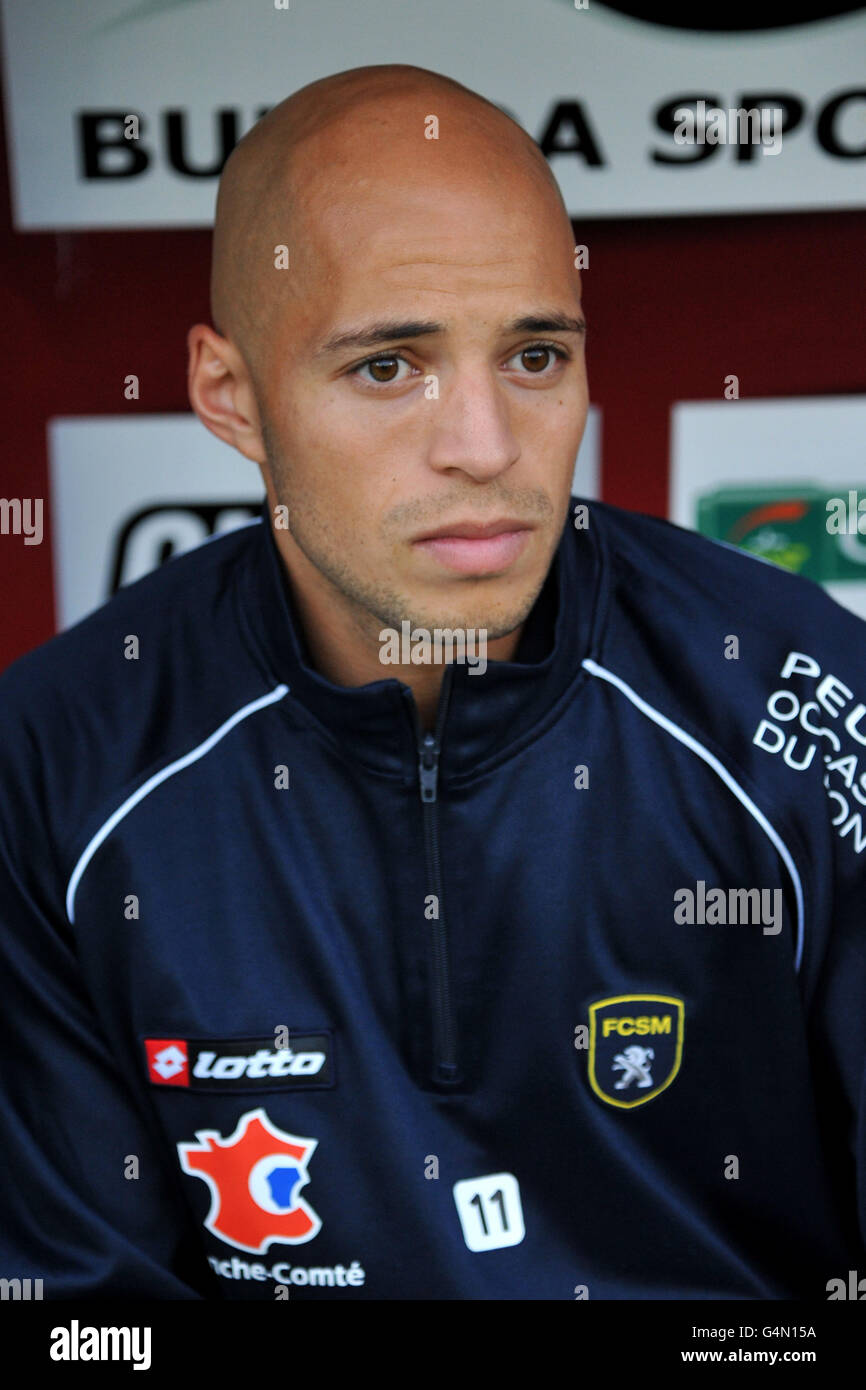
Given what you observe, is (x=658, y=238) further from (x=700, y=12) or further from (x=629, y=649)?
(x=629, y=649)

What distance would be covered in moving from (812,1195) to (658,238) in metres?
0.93

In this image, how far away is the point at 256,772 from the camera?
113cm

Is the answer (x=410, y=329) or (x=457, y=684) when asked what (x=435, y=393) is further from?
(x=457, y=684)


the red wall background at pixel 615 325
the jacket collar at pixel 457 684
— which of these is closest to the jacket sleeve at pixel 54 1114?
the jacket collar at pixel 457 684

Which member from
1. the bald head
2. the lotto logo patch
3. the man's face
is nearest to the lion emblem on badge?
the lotto logo patch

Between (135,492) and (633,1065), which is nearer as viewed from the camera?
(633,1065)

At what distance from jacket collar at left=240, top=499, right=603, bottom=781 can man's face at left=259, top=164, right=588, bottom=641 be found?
61 mm

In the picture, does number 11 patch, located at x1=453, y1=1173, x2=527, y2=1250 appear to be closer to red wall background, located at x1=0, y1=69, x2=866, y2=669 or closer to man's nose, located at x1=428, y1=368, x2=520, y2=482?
man's nose, located at x1=428, y1=368, x2=520, y2=482

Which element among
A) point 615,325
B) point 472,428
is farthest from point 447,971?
point 615,325

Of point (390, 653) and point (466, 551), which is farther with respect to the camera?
point (390, 653)

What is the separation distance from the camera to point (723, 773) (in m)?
1.10

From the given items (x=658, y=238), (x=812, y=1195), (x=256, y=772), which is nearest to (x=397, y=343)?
(x=256, y=772)

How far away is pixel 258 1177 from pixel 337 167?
0.78m

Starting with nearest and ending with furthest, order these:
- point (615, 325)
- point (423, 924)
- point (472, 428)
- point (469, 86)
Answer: point (472, 428)
point (423, 924)
point (469, 86)
point (615, 325)
